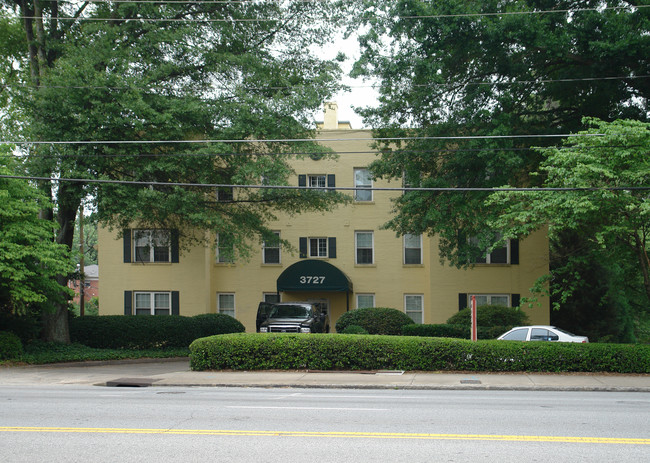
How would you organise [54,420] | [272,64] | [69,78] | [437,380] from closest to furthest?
[54,420], [437,380], [69,78], [272,64]

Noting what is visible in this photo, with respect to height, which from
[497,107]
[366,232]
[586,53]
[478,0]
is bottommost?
[366,232]

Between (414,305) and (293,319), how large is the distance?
890cm

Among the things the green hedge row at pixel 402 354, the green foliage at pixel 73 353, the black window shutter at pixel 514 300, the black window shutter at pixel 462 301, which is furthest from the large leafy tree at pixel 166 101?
the black window shutter at pixel 514 300

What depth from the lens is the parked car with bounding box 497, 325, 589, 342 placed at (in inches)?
774

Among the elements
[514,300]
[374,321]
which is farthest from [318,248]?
[514,300]

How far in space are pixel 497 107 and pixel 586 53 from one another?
10.5ft

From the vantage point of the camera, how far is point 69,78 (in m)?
18.5

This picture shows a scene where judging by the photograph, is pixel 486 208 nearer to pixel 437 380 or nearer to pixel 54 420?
pixel 437 380

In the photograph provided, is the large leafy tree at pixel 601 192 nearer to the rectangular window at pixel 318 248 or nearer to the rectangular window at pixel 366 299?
the rectangular window at pixel 366 299

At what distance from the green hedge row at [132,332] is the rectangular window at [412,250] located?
36.6ft

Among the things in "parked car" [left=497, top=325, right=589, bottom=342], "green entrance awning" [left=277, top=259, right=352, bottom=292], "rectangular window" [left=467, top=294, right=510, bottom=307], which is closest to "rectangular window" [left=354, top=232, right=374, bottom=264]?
"green entrance awning" [left=277, top=259, right=352, bottom=292]

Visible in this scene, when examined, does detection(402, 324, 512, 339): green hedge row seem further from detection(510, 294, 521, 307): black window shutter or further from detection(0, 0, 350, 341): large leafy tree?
detection(0, 0, 350, 341): large leafy tree

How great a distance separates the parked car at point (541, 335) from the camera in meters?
→ 19.7

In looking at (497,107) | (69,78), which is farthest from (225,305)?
(497,107)
